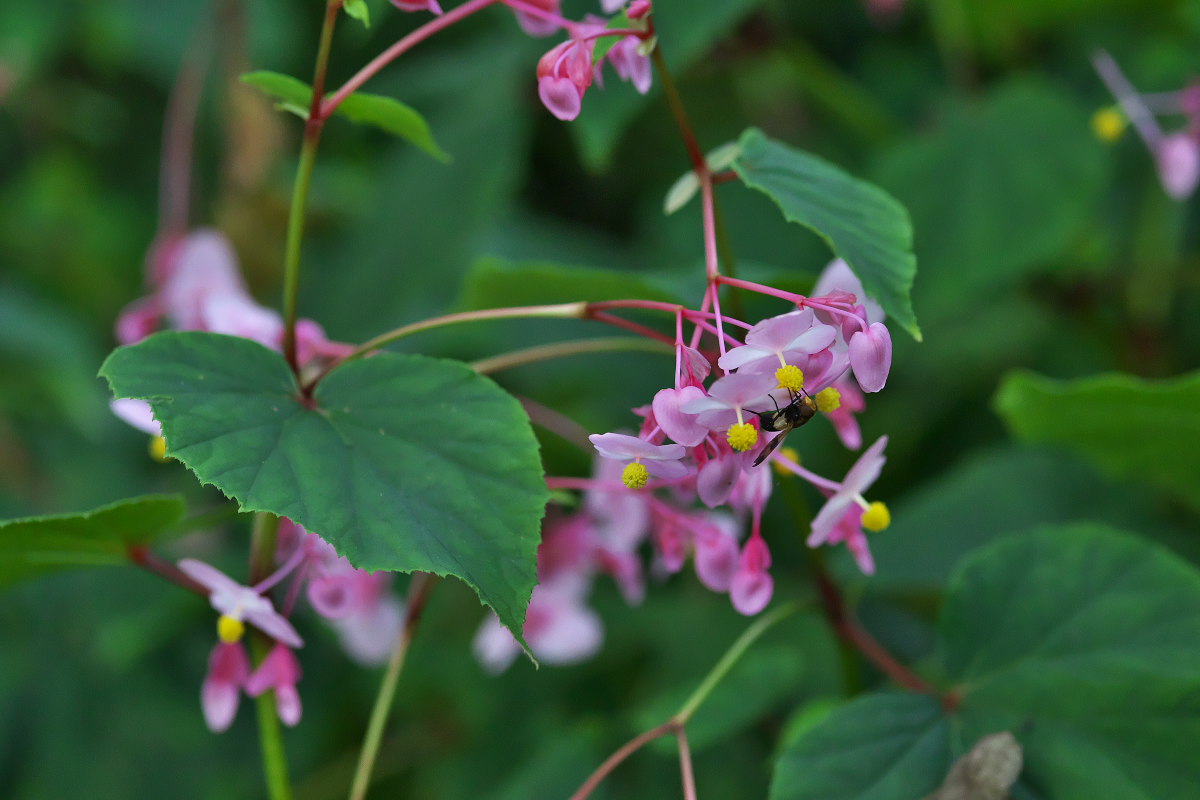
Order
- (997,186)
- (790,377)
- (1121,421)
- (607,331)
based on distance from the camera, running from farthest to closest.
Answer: (607,331) < (997,186) < (1121,421) < (790,377)

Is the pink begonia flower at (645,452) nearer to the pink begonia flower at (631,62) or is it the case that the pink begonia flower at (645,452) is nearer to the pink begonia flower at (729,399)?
the pink begonia flower at (729,399)

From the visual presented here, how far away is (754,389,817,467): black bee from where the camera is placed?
1.77ft

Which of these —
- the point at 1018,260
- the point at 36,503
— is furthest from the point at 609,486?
the point at 36,503

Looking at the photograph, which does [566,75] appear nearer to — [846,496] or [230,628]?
[846,496]

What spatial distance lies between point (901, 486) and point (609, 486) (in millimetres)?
977

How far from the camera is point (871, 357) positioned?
51 centimetres

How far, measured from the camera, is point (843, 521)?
647mm

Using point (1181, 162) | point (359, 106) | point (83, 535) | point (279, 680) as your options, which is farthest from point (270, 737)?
point (1181, 162)

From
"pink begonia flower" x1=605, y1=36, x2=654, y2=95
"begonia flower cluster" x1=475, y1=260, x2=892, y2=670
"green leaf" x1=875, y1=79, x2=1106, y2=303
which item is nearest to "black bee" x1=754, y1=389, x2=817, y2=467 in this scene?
"begonia flower cluster" x1=475, y1=260, x2=892, y2=670

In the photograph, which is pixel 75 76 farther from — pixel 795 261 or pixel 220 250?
pixel 795 261

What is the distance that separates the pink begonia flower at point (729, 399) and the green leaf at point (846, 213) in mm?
88

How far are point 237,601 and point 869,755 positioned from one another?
0.42 metres

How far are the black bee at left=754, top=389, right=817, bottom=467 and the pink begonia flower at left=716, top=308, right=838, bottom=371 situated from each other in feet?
0.12

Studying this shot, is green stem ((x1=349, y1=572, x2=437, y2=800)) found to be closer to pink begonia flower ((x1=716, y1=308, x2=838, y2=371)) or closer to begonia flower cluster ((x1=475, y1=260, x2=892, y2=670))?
begonia flower cluster ((x1=475, y1=260, x2=892, y2=670))
